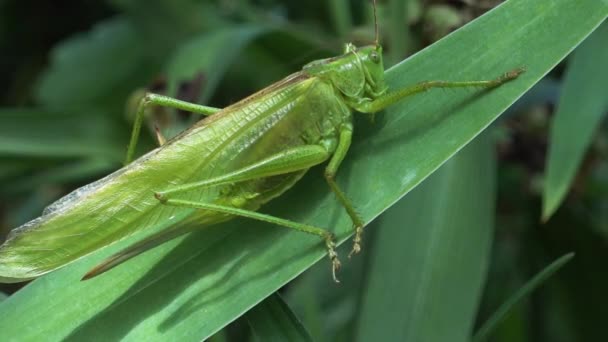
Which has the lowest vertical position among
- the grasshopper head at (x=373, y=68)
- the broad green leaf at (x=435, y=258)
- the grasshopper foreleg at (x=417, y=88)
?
the broad green leaf at (x=435, y=258)

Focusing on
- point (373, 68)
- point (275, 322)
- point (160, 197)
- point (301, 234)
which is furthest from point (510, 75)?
point (160, 197)

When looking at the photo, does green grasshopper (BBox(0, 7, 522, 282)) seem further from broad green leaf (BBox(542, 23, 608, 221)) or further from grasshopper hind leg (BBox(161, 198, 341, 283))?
broad green leaf (BBox(542, 23, 608, 221))

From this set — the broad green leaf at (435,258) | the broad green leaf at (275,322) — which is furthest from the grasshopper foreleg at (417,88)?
the broad green leaf at (275,322)

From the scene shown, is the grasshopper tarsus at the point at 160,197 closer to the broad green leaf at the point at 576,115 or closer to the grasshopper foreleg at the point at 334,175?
the grasshopper foreleg at the point at 334,175

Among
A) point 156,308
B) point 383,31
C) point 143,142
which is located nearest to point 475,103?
point 156,308

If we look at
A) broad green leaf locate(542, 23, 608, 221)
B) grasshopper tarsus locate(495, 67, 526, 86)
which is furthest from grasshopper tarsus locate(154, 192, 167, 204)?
broad green leaf locate(542, 23, 608, 221)

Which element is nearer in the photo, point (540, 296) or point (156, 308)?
point (156, 308)

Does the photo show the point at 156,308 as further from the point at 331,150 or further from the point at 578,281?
the point at 578,281
